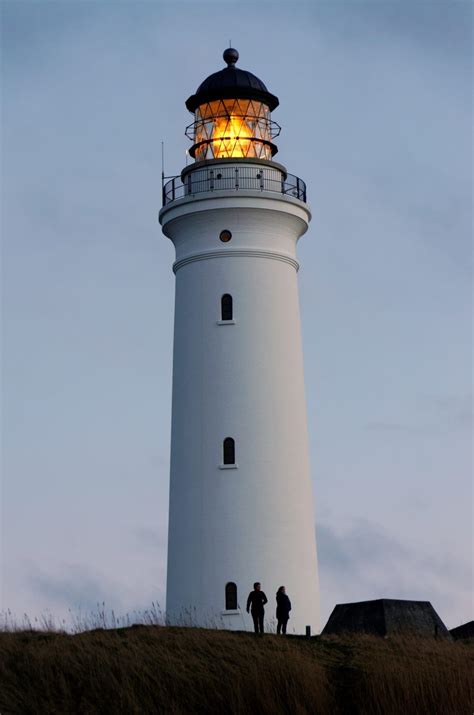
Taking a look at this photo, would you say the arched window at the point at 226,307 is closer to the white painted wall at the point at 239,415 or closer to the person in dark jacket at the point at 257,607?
the white painted wall at the point at 239,415

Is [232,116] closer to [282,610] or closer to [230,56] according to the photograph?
[230,56]

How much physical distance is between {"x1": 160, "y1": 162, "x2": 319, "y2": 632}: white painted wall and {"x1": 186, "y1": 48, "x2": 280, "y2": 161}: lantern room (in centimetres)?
177

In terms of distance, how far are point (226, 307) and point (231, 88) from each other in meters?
5.16

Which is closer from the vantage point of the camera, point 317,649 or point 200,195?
point 317,649

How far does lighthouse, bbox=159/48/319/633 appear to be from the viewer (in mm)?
32125

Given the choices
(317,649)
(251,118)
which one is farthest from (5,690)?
(251,118)

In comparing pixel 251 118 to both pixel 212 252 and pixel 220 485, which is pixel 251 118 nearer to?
pixel 212 252

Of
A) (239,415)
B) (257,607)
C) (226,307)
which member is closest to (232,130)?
(226,307)

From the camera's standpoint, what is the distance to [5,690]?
2336cm

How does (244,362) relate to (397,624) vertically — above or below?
above

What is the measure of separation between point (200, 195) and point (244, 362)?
3928 mm

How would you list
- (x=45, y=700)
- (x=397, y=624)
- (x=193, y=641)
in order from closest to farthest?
(x=45, y=700), (x=193, y=641), (x=397, y=624)

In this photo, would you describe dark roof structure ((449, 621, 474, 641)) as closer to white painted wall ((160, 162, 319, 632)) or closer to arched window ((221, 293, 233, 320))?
white painted wall ((160, 162, 319, 632))

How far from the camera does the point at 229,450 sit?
32656mm
